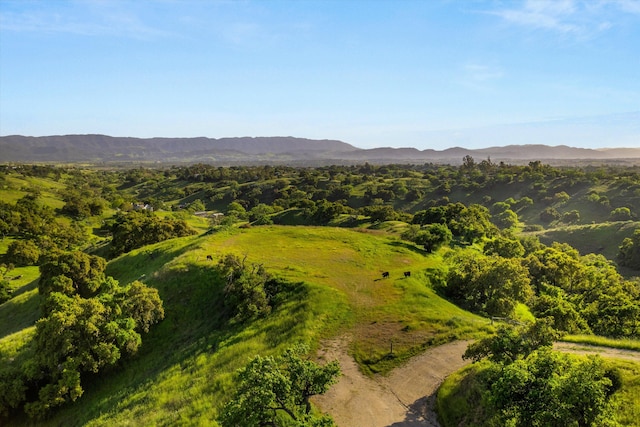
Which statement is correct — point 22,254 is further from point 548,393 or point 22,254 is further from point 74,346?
point 548,393

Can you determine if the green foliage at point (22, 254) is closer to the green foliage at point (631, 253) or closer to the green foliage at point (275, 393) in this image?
the green foliage at point (275, 393)

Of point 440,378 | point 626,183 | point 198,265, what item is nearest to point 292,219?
point 198,265

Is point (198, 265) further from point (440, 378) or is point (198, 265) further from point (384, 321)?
point (440, 378)

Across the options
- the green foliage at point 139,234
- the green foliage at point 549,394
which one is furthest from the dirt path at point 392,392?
the green foliage at point 139,234

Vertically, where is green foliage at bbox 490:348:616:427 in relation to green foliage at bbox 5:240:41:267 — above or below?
above

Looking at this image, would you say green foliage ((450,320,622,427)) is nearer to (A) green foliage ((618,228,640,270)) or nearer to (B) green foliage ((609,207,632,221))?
(A) green foliage ((618,228,640,270))

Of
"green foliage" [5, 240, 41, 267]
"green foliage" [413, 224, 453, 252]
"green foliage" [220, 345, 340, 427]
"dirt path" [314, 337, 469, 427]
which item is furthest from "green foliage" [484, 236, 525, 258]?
"green foliage" [5, 240, 41, 267]
